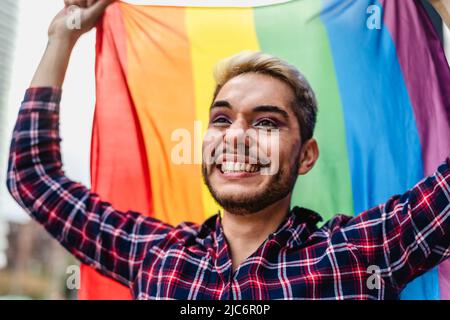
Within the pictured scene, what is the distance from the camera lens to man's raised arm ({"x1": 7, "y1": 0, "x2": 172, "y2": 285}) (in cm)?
151

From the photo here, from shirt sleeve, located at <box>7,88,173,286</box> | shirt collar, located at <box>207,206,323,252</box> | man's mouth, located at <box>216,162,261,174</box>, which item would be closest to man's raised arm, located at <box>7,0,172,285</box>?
shirt sleeve, located at <box>7,88,173,286</box>

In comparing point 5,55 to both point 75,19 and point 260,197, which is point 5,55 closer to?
point 75,19

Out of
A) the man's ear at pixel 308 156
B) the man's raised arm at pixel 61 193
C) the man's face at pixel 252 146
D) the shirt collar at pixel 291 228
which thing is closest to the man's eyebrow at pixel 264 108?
the man's face at pixel 252 146

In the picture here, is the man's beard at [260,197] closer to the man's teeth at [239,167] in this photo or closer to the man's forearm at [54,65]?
the man's teeth at [239,167]

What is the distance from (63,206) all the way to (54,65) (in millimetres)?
403

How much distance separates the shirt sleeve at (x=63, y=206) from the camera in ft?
4.95

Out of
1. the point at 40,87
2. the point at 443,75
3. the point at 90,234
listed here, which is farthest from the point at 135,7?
the point at 443,75

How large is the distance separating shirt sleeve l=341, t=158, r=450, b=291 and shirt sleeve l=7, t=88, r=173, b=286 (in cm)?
53

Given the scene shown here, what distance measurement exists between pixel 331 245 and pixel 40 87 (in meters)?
0.91

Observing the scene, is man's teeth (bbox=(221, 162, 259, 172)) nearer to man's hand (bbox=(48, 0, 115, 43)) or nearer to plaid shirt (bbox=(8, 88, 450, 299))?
plaid shirt (bbox=(8, 88, 450, 299))

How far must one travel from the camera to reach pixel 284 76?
4.95ft

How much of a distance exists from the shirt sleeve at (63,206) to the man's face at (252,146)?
0.22 m

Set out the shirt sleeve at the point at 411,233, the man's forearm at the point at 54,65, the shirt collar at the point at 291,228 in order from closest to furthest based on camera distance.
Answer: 1. the shirt sleeve at the point at 411,233
2. the shirt collar at the point at 291,228
3. the man's forearm at the point at 54,65

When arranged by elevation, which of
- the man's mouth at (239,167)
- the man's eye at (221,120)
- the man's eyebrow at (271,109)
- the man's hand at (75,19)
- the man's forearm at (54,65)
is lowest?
the man's mouth at (239,167)
